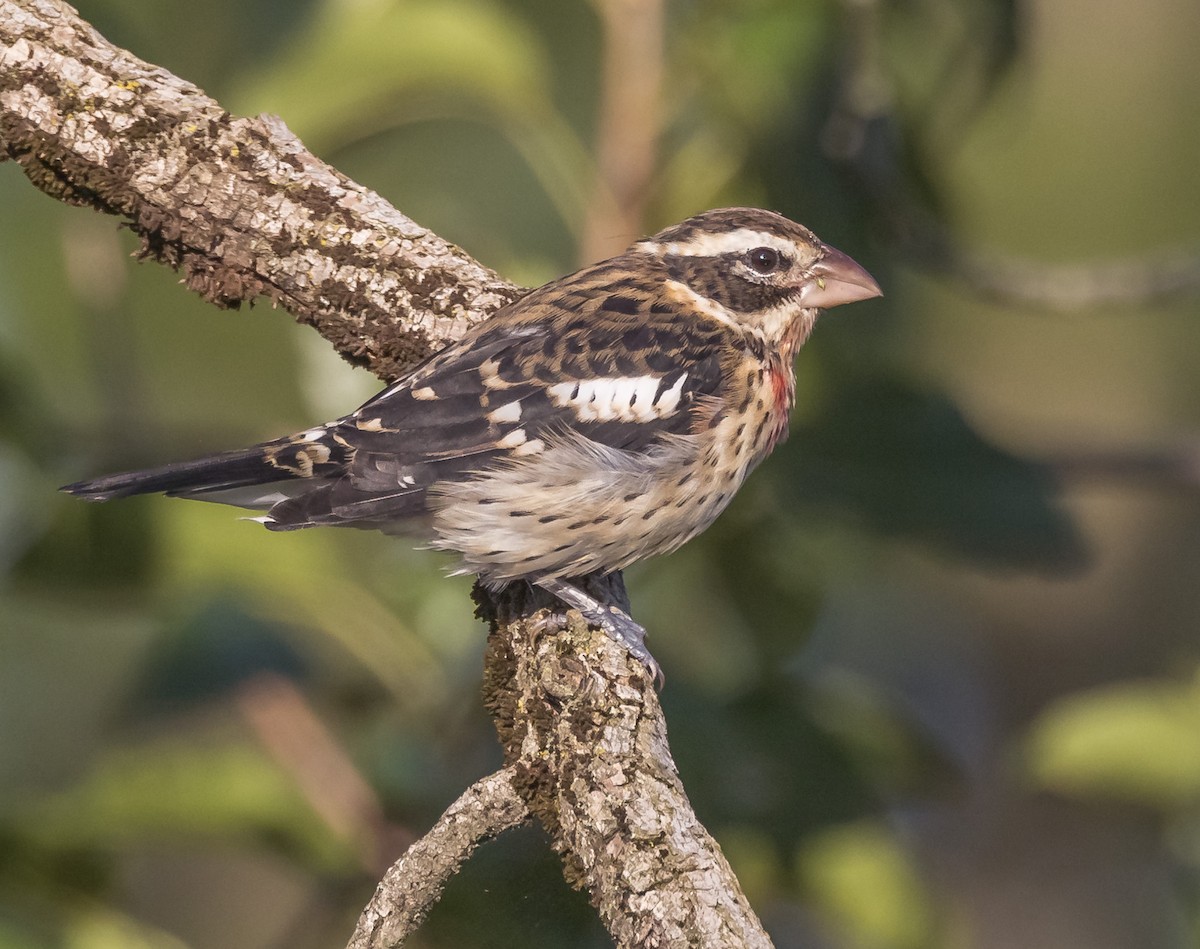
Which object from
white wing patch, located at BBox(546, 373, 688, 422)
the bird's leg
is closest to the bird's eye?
white wing patch, located at BBox(546, 373, 688, 422)

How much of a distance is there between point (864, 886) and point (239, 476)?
211cm

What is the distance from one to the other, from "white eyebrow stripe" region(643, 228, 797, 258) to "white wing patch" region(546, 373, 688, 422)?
52cm

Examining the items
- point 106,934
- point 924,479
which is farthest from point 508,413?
point 106,934

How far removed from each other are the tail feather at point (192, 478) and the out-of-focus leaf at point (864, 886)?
1.89 meters

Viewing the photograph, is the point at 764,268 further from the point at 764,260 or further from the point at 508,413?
the point at 508,413

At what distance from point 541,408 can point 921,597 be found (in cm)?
392

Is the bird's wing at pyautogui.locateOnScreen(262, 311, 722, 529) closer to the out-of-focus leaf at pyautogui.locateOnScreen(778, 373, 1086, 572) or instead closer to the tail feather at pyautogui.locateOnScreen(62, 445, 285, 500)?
the tail feather at pyautogui.locateOnScreen(62, 445, 285, 500)

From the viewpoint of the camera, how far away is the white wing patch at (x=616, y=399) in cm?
331

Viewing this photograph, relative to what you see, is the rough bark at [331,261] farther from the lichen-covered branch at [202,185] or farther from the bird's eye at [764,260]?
the bird's eye at [764,260]

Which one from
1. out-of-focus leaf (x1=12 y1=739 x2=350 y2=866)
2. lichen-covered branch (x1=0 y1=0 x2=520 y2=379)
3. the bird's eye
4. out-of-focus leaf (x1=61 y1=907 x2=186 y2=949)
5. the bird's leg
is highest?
the bird's eye

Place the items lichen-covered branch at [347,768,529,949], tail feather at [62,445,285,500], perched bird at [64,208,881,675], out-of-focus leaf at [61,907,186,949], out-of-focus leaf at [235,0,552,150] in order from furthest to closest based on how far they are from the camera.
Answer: out-of-focus leaf at [235,0,552,150] < out-of-focus leaf at [61,907,186,949] < perched bird at [64,208,881,675] < tail feather at [62,445,285,500] < lichen-covered branch at [347,768,529,949]

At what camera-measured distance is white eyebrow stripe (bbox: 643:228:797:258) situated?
375cm

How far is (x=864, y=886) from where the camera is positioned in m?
4.01

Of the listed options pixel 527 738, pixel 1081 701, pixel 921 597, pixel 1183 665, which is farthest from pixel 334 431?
pixel 921 597
